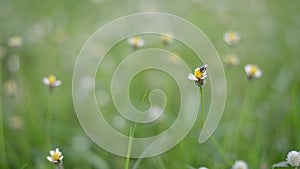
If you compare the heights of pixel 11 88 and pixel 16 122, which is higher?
pixel 11 88

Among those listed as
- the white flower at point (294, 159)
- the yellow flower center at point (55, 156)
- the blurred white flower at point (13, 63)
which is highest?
the blurred white flower at point (13, 63)

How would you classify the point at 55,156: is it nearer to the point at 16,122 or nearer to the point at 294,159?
the point at 294,159

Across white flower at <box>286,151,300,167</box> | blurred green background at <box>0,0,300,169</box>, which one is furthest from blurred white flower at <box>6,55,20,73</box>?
white flower at <box>286,151,300,167</box>

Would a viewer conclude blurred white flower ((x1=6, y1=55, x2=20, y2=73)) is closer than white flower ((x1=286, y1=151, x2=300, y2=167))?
No

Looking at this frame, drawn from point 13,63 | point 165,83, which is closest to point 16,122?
point 13,63

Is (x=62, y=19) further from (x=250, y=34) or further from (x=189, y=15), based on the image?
(x=250, y=34)

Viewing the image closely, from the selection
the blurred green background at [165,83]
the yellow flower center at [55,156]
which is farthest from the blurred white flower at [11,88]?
the yellow flower center at [55,156]

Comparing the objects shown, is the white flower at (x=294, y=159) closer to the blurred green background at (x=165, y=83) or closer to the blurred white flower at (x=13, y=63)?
the blurred green background at (x=165, y=83)

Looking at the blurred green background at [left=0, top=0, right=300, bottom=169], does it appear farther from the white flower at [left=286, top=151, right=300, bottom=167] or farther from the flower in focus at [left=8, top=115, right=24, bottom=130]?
the white flower at [left=286, top=151, right=300, bottom=167]

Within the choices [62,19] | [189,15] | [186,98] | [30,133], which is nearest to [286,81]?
[186,98]
